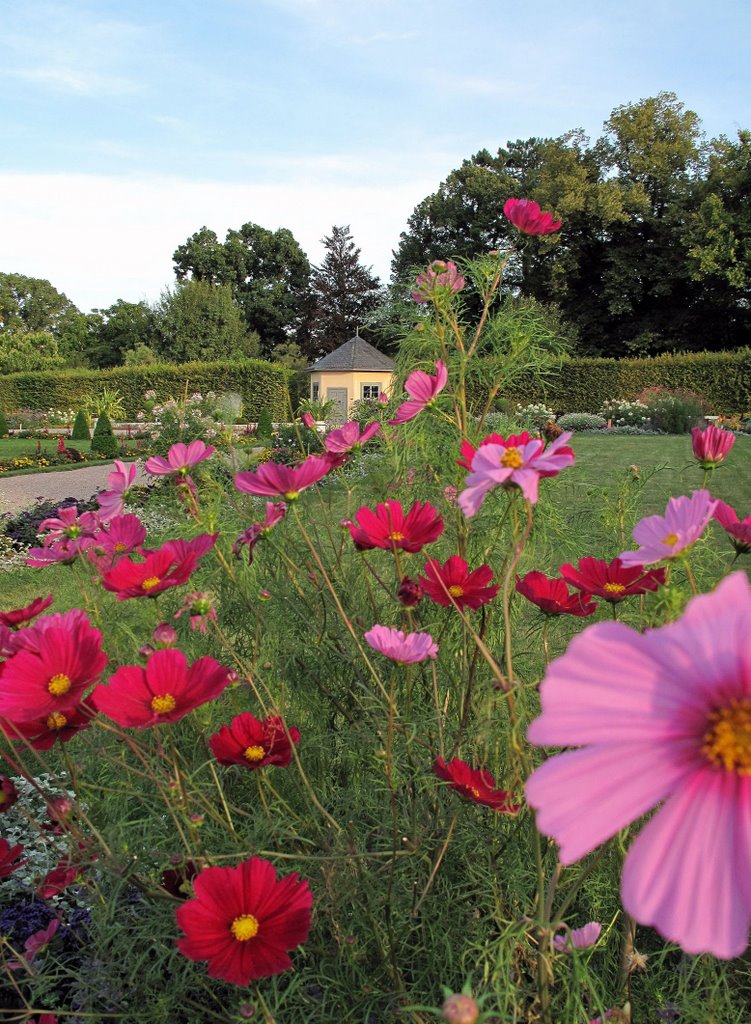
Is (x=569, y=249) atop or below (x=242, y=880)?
atop

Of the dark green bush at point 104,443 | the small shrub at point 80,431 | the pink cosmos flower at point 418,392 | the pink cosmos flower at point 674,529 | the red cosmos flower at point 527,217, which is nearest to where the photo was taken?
the pink cosmos flower at point 674,529

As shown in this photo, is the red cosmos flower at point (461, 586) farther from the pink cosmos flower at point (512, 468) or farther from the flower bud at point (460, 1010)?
the flower bud at point (460, 1010)

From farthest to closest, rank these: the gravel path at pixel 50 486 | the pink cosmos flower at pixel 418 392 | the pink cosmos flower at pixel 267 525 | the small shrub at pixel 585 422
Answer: the small shrub at pixel 585 422, the gravel path at pixel 50 486, the pink cosmos flower at pixel 418 392, the pink cosmos flower at pixel 267 525

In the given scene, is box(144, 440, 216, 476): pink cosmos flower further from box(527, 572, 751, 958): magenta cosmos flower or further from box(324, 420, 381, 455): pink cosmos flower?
box(527, 572, 751, 958): magenta cosmos flower

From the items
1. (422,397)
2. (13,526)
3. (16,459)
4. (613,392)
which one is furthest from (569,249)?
(422,397)

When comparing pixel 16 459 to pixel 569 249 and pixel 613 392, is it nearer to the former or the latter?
pixel 613 392

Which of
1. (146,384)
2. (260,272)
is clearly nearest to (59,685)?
(146,384)

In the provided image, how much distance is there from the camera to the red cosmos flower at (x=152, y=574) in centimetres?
92

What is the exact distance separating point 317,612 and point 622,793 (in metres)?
1.01

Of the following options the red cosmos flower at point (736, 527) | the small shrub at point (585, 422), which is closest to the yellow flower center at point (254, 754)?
the red cosmos flower at point (736, 527)

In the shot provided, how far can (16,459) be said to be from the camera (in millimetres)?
12109

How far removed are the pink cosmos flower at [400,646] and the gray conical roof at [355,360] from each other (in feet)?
72.8

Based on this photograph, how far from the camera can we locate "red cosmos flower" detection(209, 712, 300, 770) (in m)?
0.88

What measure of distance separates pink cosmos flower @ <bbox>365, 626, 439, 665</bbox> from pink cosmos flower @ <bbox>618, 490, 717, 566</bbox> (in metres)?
0.28
